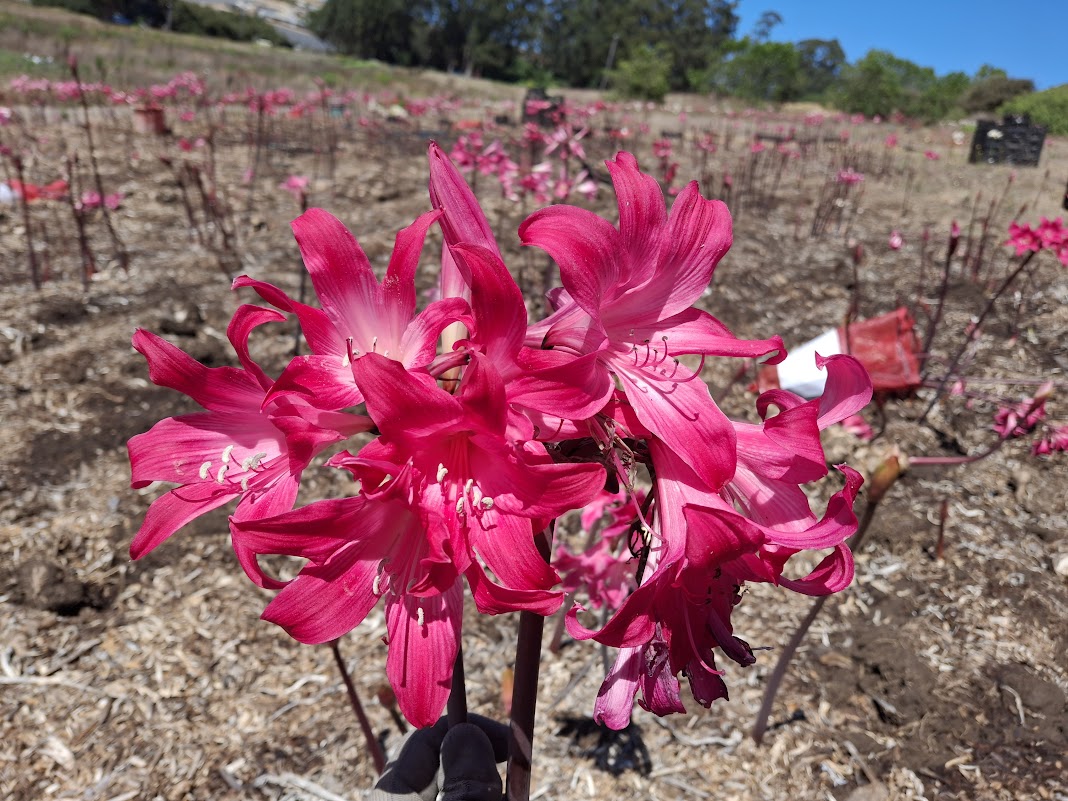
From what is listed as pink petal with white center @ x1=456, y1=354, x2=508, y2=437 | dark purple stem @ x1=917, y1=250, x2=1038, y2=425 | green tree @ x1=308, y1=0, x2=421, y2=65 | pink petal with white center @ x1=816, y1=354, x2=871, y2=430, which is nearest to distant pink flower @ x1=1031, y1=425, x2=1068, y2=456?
dark purple stem @ x1=917, y1=250, x2=1038, y2=425

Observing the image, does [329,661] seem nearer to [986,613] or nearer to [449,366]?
[449,366]

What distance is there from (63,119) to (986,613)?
14447mm

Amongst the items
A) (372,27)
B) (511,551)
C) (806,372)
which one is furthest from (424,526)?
(372,27)

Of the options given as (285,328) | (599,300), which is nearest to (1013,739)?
(599,300)

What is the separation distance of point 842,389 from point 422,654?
2.38ft

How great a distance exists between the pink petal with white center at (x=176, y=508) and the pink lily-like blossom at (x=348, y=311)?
0.23 m

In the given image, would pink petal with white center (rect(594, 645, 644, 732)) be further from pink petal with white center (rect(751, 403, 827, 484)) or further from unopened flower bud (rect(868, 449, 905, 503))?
unopened flower bud (rect(868, 449, 905, 503))

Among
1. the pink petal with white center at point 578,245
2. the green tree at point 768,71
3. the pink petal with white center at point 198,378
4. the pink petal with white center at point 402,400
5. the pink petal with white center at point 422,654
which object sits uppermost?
the green tree at point 768,71

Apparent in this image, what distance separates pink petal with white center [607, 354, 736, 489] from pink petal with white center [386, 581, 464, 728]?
1.20 ft

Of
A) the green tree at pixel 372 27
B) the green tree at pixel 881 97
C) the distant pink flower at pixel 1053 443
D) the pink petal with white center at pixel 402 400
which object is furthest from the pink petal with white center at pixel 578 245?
the green tree at pixel 372 27

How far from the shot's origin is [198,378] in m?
0.99

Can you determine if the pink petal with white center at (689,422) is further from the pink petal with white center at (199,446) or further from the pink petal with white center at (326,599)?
the pink petal with white center at (199,446)

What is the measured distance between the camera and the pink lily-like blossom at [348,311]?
3.01 feet

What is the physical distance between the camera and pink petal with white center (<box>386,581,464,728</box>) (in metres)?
0.90
